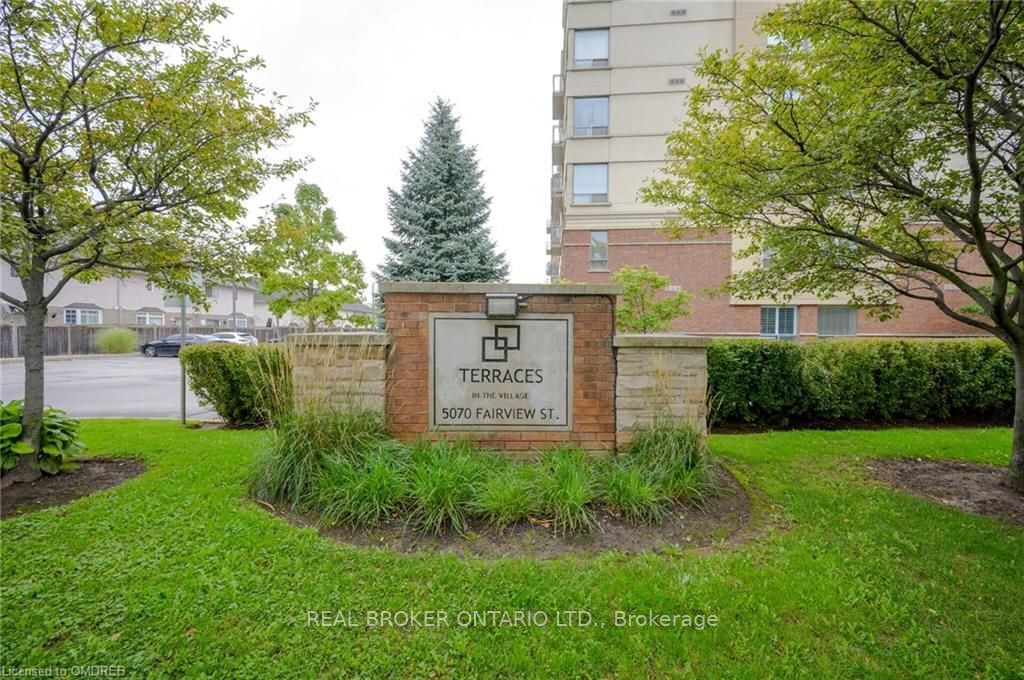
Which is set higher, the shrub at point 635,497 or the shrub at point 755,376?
the shrub at point 755,376

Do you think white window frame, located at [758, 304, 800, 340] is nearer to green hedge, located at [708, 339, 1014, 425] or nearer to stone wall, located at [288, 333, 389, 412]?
green hedge, located at [708, 339, 1014, 425]

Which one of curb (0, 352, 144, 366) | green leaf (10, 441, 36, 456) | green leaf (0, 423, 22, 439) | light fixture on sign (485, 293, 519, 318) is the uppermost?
light fixture on sign (485, 293, 519, 318)

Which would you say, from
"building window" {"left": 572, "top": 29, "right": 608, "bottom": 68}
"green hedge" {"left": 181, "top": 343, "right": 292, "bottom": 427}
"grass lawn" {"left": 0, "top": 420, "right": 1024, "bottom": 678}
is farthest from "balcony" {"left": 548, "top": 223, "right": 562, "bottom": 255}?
"grass lawn" {"left": 0, "top": 420, "right": 1024, "bottom": 678}

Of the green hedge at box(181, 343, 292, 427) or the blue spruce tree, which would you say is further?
the blue spruce tree

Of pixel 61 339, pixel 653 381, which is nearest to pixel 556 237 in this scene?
pixel 653 381

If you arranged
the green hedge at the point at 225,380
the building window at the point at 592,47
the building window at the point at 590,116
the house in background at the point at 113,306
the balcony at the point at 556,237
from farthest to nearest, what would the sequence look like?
1. the house in background at the point at 113,306
2. the balcony at the point at 556,237
3. the building window at the point at 590,116
4. the building window at the point at 592,47
5. the green hedge at the point at 225,380

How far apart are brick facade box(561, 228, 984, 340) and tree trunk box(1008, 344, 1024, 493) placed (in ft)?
47.5

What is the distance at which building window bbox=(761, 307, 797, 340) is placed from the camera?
756 inches

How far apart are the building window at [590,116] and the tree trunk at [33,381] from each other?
20.6 metres

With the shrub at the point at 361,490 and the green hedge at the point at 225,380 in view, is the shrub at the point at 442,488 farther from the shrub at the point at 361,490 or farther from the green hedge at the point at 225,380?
the green hedge at the point at 225,380

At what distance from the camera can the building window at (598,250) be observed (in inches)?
815

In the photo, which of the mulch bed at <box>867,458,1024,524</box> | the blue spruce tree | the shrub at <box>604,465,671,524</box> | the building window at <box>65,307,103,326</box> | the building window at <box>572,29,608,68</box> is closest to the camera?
the shrub at <box>604,465,671,524</box>

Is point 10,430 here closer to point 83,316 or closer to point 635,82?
point 635,82

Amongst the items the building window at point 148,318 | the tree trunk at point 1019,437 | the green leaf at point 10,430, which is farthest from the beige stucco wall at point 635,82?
the building window at point 148,318
